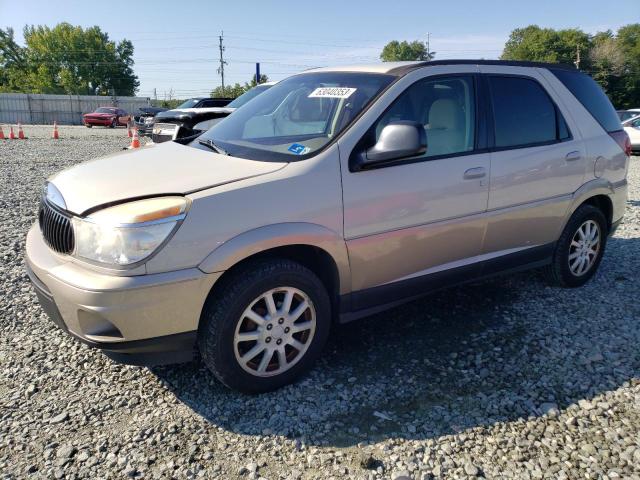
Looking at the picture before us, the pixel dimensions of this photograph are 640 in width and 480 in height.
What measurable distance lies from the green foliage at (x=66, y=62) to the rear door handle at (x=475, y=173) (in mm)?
80672

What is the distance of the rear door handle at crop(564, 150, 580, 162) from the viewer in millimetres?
4059

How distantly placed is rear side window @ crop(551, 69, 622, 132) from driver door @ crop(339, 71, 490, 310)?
1230 mm

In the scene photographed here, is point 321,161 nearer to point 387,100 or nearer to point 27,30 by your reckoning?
point 387,100

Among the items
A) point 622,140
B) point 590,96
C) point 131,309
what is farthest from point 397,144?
point 622,140

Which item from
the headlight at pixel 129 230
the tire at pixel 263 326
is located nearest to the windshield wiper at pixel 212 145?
the headlight at pixel 129 230

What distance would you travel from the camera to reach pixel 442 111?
3.50 meters

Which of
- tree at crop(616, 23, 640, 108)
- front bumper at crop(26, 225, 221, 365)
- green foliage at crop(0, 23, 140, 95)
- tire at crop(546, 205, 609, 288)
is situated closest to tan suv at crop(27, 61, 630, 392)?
front bumper at crop(26, 225, 221, 365)

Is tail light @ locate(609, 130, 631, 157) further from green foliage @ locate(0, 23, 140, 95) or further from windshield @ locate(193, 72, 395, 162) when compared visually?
green foliage @ locate(0, 23, 140, 95)

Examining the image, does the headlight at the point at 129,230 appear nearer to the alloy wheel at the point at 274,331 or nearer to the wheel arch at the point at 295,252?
the wheel arch at the point at 295,252

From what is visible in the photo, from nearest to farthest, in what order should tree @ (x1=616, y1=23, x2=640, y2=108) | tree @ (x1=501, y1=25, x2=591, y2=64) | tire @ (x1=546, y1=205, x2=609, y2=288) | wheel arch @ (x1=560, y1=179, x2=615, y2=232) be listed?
wheel arch @ (x1=560, y1=179, x2=615, y2=232) → tire @ (x1=546, y1=205, x2=609, y2=288) → tree @ (x1=616, y1=23, x2=640, y2=108) → tree @ (x1=501, y1=25, x2=591, y2=64)

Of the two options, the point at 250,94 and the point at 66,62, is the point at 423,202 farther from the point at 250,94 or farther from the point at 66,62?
the point at 66,62

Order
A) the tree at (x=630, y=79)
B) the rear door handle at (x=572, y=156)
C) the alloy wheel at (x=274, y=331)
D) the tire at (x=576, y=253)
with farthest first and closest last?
the tree at (x=630, y=79), the tire at (x=576, y=253), the rear door handle at (x=572, y=156), the alloy wheel at (x=274, y=331)

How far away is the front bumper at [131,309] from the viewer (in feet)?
7.91

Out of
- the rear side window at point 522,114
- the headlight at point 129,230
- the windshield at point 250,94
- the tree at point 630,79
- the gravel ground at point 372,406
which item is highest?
the tree at point 630,79
